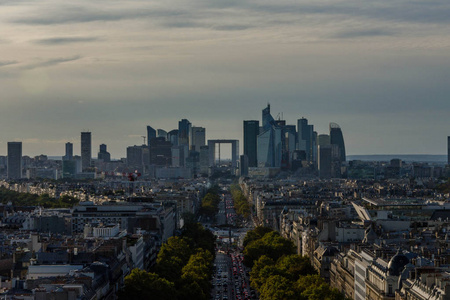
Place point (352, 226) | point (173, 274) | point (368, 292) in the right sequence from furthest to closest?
point (352, 226), point (173, 274), point (368, 292)

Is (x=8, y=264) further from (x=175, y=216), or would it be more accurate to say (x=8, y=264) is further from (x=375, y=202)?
(x=175, y=216)

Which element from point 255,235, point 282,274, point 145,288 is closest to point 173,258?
point 282,274

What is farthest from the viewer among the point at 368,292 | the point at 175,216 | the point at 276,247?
the point at 175,216

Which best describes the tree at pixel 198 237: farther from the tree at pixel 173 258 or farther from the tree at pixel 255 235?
the tree at pixel 173 258

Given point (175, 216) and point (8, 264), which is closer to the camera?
→ point (8, 264)

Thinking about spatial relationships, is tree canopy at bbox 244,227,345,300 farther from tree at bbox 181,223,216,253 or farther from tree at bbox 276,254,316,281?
tree at bbox 181,223,216,253

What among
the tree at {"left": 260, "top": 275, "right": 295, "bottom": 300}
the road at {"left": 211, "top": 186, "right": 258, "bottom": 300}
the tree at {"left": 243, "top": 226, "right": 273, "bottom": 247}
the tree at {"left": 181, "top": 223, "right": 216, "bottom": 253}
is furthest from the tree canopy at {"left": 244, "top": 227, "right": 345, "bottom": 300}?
the tree at {"left": 243, "top": 226, "right": 273, "bottom": 247}

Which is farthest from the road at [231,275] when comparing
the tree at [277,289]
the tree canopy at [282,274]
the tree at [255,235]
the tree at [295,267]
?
the tree at [277,289]

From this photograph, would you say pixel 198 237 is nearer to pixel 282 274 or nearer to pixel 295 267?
pixel 295 267

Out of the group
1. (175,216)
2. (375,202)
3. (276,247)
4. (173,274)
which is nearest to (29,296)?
(173,274)
